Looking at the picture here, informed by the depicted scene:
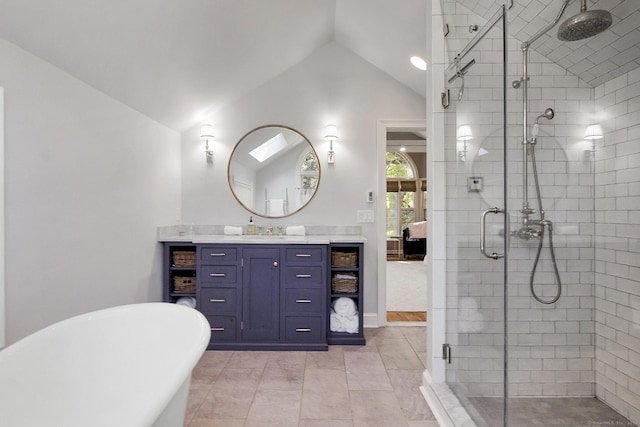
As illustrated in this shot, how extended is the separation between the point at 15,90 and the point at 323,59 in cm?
250

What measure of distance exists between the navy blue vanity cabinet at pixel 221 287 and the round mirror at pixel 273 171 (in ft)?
2.35

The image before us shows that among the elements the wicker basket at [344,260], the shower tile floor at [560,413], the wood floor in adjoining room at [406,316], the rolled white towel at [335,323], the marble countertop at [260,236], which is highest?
the marble countertop at [260,236]

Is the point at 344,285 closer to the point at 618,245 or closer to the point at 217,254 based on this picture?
the point at 217,254

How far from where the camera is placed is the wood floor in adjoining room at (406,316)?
352 centimetres

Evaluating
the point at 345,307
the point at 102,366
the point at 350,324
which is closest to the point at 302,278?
the point at 345,307

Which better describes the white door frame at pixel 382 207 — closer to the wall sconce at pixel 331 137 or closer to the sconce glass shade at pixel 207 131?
the wall sconce at pixel 331 137

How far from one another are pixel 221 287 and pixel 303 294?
0.68 metres

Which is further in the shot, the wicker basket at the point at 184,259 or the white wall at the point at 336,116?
the white wall at the point at 336,116

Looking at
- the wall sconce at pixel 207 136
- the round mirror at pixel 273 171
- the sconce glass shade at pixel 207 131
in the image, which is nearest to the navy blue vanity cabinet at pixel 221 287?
the round mirror at pixel 273 171

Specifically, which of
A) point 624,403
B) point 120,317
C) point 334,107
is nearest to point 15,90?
point 120,317

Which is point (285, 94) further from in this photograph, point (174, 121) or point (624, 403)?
point (624, 403)

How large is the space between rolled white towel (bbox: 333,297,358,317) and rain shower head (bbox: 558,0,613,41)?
7.50 feet

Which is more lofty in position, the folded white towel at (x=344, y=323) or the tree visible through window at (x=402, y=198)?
the tree visible through window at (x=402, y=198)

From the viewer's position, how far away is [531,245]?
1.56m
